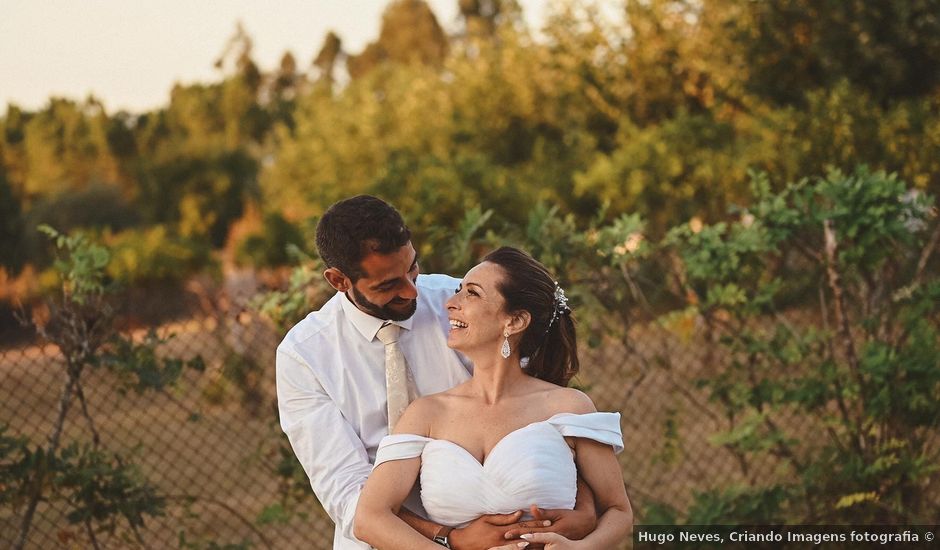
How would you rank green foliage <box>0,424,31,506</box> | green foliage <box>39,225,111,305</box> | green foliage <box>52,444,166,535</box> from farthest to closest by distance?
green foliage <box>39,225,111,305</box>, green foliage <box>52,444,166,535</box>, green foliage <box>0,424,31,506</box>

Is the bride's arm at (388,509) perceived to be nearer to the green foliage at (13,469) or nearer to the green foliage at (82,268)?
the green foliage at (13,469)

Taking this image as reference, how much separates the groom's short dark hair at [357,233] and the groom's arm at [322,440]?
0.32m

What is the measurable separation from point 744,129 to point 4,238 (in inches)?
1046

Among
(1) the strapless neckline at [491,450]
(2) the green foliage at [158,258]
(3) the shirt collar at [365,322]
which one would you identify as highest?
(3) the shirt collar at [365,322]

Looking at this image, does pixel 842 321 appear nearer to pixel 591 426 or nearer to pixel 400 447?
pixel 591 426

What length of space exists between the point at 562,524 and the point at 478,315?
0.61m

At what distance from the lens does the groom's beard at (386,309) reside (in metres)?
2.98

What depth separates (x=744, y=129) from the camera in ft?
50.4

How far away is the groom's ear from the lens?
296cm

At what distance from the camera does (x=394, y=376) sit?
299 centimetres

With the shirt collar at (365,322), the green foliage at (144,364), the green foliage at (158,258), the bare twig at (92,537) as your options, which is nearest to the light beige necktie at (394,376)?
the shirt collar at (365,322)

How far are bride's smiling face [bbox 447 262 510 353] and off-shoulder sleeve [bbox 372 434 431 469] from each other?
284 millimetres

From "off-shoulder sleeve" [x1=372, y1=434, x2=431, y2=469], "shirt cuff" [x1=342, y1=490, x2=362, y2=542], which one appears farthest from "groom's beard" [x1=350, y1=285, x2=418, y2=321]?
"shirt cuff" [x1=342, y1=490, x2=362, y2=542]

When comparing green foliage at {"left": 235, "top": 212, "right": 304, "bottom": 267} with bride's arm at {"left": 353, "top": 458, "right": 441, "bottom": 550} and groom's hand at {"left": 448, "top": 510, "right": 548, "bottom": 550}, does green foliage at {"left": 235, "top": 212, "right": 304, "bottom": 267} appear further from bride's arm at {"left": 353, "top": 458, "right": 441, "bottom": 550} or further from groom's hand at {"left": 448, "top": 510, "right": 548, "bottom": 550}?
groom's hand at {"left": 448, "top": 510, "right": 548, "bottom": 550}
